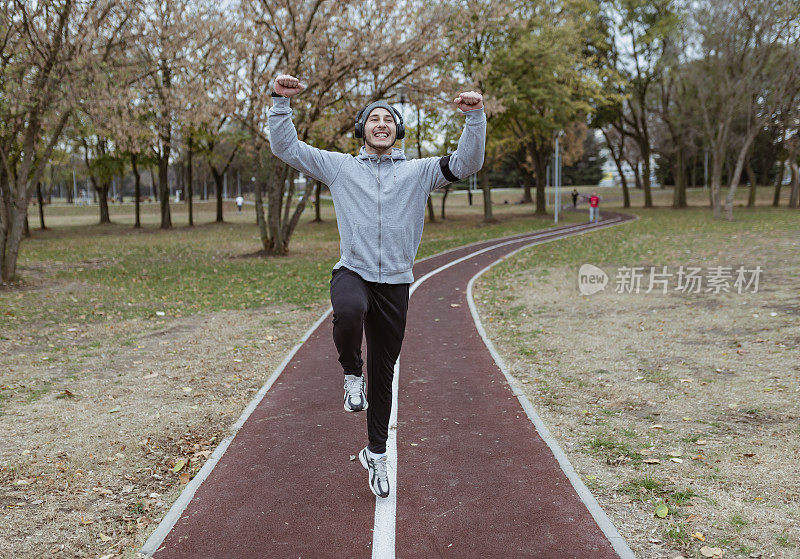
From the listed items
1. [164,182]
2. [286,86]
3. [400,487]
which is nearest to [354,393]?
[400,487]

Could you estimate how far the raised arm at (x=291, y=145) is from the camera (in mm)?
3781

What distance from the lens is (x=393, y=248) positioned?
394 centimetres

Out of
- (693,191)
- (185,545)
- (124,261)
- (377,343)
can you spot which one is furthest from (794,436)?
(693,191)

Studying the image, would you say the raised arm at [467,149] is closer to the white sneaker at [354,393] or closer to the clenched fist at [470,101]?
the clenched fist at [470,101]

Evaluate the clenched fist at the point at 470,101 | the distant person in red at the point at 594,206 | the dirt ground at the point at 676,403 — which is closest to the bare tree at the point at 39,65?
the dirt ground at the point at 676,403

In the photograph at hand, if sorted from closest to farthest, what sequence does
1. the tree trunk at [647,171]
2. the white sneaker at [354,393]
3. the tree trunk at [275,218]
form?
the white sneaker at [354,393]
the tree trunk at [275,218]
the tree trunk at [647,171]

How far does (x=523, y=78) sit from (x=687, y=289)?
22.6 meters

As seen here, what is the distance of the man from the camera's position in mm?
3852

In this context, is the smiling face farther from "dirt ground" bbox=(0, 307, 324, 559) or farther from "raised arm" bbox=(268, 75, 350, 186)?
"dirt ground" bbox=(0, 307, 324, 559)

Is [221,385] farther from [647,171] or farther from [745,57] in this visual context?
[647,171]

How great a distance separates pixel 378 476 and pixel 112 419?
3.06 meters

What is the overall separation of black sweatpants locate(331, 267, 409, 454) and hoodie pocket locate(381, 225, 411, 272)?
0.39ft

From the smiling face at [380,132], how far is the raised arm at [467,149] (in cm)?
30

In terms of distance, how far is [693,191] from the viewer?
69312mm
